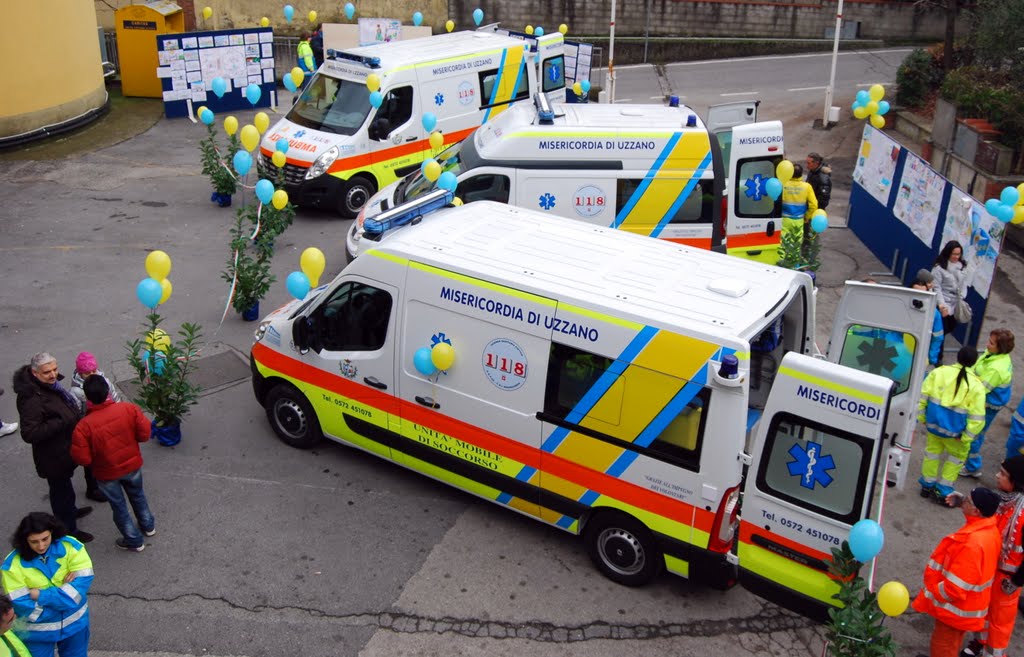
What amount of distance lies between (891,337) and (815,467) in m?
1.90

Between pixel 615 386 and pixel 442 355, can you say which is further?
pixel 442 355

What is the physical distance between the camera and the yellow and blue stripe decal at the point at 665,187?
35.3ft

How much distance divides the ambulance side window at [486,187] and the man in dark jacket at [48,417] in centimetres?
552

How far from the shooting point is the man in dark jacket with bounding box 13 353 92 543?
22.5 feet

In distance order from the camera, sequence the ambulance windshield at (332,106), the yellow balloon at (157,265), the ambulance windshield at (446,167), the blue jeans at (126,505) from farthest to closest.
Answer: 1. the ambulance windshield at (332,106)
2. the ambulance windshield at (446,167)
3. the yellow balloon at (157,265)
4. the blue jeans at (126,505)

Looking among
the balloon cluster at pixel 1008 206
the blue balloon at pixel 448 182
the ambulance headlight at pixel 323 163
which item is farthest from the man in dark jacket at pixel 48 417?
the balloon cluster at pixel 1008 206

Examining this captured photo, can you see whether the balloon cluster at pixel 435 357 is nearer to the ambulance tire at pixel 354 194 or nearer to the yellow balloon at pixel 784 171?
the yellow balloon at pixel 784 171

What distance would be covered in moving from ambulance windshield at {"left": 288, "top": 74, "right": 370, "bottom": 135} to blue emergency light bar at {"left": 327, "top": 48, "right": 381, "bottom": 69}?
1.11 ft

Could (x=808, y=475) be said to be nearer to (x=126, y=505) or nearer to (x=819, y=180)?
(x=126, y=505)

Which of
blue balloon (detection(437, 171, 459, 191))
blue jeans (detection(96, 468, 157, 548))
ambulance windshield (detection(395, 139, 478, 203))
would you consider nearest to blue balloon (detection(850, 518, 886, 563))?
blue jeans (detection(96, 468, 157, 548))

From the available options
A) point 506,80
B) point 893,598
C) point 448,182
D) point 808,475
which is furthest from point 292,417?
point 506,80

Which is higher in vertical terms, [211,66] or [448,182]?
[211,66]

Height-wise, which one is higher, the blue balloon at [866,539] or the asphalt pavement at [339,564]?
the blue balloon at [866,539]

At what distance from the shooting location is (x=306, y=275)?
29.8ft
